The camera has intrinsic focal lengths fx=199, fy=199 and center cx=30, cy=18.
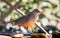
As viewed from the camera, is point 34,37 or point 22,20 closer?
point 34,37

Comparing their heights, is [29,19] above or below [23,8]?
below

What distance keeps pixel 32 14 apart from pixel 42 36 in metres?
1.00

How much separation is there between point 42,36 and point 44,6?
120 centimetres

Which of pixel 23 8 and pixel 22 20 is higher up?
pixel 23 8

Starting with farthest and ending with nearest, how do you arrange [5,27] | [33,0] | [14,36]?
[5,27] → [33,0] → [14,36]

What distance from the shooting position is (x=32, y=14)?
2332mm

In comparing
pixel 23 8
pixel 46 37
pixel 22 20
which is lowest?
pixel 46 37

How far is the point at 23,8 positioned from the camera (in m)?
2.43

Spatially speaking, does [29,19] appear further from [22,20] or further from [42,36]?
[42,36]

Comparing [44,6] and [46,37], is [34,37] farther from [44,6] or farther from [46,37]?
[44,6]

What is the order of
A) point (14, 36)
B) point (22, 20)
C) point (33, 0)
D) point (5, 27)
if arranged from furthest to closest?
point (5, 27) < point (33, 0) < point (22, 20) < point (14, 36)

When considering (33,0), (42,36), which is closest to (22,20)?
(33,0)

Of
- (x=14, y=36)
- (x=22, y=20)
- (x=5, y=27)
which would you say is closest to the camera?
(x=14, y=36)

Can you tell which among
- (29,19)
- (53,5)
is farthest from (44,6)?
(29,19)
